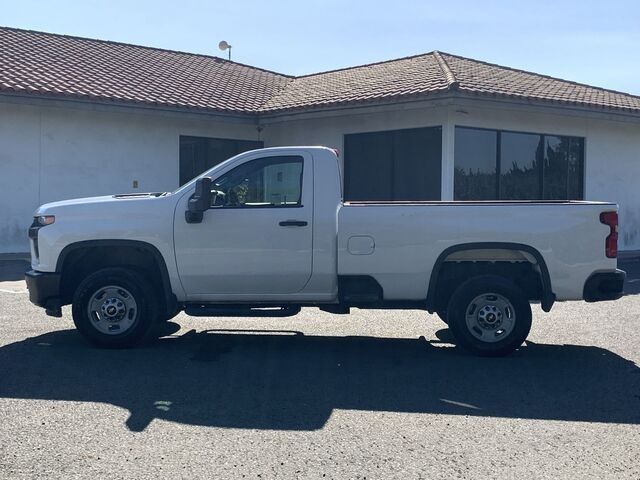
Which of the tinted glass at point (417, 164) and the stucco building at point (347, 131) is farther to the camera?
the tinted glass at point (417, 164)

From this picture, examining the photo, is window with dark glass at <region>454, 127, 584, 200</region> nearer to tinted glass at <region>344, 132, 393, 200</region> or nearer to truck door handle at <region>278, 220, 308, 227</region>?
tinted glass at <region>344, 132, 393, 200</region>

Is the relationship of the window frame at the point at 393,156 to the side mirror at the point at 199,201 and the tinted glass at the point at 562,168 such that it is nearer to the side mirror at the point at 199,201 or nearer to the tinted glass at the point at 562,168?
the tinted glass at the point at 562,168

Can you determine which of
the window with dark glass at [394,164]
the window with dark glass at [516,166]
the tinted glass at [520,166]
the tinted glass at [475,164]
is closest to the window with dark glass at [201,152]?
the window with dark glass at [394,164]

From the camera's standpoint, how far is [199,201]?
7324 mm

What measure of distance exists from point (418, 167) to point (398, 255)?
9.22m

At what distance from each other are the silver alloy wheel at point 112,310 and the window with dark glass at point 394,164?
9.66 metres

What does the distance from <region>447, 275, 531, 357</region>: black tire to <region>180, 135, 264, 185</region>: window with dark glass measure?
37.9 feet

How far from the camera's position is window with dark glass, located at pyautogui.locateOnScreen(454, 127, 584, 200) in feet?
52.7

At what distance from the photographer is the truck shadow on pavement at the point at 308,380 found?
5582 millimetres

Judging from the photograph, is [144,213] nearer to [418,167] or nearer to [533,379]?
[533,379]

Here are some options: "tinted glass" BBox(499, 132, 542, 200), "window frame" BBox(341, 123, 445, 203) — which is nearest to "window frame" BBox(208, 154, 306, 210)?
"window frame" BBox(341, 123, 445, 203)

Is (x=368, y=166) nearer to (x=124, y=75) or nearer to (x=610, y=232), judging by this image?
(x=124, y=75)

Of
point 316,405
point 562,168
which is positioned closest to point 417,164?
point 562,168

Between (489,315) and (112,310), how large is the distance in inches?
152
